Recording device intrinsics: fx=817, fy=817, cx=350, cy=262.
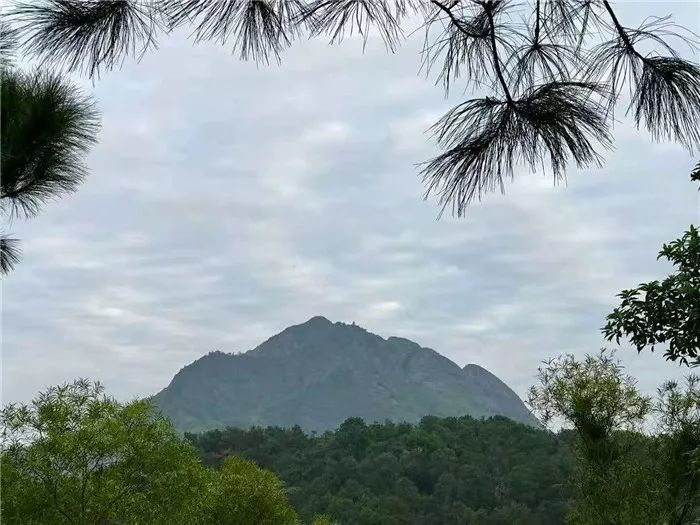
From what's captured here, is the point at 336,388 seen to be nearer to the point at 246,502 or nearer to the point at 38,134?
the point at 246,502

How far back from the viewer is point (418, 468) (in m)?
37.7

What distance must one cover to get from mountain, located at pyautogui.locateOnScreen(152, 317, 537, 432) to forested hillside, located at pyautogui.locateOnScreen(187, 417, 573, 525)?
125 meters

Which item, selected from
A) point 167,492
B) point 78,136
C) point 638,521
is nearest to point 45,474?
point 167,492

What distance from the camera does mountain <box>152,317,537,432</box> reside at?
172375mm

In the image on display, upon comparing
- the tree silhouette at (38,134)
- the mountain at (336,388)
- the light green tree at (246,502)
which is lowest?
the light green tree at (246,502)

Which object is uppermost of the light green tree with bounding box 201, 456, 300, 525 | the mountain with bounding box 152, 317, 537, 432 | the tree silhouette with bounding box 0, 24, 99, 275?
the mountain with bounding box 152, 317, 537, 432

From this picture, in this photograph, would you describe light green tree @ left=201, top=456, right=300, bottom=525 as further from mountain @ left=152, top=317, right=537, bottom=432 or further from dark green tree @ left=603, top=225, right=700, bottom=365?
mountain @ left=152, top=317, right=537, bottom=432

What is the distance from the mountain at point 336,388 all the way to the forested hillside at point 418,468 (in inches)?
4908

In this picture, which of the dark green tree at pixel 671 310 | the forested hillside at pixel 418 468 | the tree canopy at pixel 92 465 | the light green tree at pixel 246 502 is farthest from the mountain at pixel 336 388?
the dark green tree at pixel 671 310

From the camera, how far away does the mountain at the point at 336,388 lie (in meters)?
172

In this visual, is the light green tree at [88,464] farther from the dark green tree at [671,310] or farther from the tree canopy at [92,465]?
the dark green tree at [671,310]

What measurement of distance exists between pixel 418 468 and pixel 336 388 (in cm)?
14870

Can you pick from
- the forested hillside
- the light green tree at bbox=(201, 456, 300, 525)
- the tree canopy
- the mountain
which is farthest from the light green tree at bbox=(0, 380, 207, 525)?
the mountain

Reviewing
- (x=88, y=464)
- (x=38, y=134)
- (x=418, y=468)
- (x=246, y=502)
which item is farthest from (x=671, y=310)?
(x=418, y=468)
